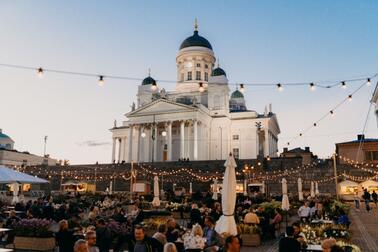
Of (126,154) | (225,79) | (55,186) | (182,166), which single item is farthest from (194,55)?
(55,186)

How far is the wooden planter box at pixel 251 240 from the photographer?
1369cm

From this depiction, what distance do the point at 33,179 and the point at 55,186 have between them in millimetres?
37647

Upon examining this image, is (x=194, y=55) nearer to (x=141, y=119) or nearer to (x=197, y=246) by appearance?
(x=141, y=119)

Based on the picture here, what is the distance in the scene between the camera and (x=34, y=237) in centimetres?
1231

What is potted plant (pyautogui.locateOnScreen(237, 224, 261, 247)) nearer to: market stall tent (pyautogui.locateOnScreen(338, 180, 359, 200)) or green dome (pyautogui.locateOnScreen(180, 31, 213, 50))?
market stall tent (pyautogui.locateOnScreen(338, 180, 359, 200))

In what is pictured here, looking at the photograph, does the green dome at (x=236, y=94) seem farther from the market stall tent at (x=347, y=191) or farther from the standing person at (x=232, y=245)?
the standing person at (x=232, y=245)

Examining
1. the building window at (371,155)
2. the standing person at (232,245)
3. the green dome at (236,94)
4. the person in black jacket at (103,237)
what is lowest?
the person in black jacket at (103,237)

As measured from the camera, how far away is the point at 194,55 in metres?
75.4

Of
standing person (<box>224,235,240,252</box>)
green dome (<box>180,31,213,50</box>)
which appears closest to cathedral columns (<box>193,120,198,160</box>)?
green dome (<box>180,31,213,50</box>)

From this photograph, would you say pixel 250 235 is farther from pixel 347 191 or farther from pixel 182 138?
pixel 182 138

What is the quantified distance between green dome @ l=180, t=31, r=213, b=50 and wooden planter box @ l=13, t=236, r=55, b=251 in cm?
6781

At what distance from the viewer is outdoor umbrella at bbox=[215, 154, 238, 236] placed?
1185cm

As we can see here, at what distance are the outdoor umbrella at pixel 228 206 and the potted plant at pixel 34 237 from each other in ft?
19.7

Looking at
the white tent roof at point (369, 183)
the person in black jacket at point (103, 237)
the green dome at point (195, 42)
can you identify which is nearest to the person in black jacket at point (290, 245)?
the person in black jacket at point (103, 237)
